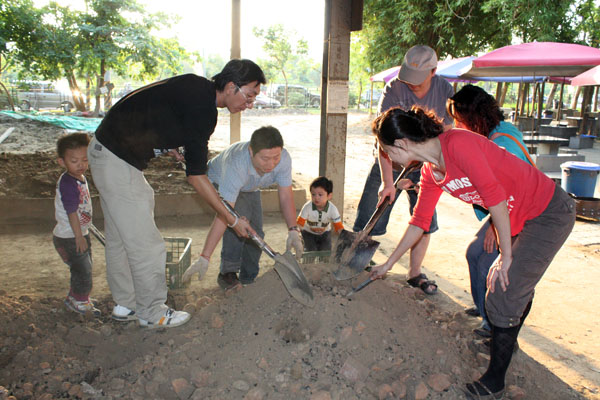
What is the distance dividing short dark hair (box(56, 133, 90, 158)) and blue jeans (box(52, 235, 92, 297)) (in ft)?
1.79

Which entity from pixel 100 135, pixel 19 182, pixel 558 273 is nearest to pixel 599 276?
pixel 558 273

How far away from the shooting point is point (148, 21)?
12547mm

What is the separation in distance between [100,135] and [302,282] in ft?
4.50

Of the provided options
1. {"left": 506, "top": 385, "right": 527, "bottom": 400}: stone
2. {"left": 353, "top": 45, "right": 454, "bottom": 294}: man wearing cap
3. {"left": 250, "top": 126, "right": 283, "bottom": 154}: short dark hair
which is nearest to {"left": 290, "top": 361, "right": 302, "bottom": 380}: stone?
{"left": 506, "top": 385, "right": 527, "bottom": 400}: stone

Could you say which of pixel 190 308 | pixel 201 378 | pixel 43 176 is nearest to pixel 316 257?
pixel 190 308

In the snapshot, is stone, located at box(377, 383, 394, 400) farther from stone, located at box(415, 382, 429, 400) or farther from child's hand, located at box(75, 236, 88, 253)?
child's hand, located at box(75, 236, 88, 253)

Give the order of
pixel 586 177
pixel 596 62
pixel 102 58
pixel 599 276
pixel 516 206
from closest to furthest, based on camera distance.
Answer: pixel 516 206 → pixel 599 276 → pixel 586 177 → pixel 596 62 → pixel 102 58

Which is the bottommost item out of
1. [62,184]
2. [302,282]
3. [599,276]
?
[599,276]

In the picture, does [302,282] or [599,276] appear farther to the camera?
[599,276]

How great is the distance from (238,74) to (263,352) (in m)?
1.43

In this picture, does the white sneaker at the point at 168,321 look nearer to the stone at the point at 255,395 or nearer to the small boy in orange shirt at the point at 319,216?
the stone at the point at 255,395

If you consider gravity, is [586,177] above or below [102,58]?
below

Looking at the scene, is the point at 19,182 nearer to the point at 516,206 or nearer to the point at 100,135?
the point at 100,135

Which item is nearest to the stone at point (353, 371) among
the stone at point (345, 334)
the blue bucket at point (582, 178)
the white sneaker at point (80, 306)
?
the stone at point (345, 334)
